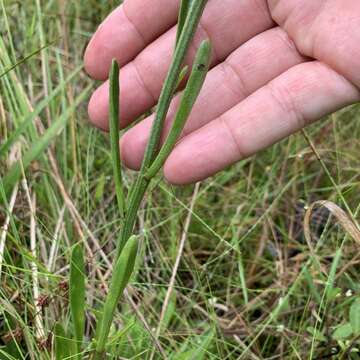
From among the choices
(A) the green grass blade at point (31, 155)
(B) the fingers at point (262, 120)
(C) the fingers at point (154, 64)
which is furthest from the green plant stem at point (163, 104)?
(A) the green grass blade at point (31, 155)

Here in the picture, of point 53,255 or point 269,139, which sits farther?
point 53,255

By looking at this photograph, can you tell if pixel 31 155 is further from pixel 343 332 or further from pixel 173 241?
pixel 343 332

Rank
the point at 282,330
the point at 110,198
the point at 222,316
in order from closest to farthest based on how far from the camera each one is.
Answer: the point at 282,330 < the point at 222,316 < the point at 110,198

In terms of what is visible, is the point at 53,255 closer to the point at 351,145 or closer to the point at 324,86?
the point at 324,86

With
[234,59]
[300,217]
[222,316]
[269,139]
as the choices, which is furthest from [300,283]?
[234,59]

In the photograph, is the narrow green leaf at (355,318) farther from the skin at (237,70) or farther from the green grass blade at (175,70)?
the green grass blade at (175,70)

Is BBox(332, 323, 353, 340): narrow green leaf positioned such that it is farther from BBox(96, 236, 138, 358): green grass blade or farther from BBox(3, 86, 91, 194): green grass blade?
BBox(3, 86, 91, 194): green grass blade

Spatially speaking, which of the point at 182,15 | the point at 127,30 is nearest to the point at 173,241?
the point at 127,30
